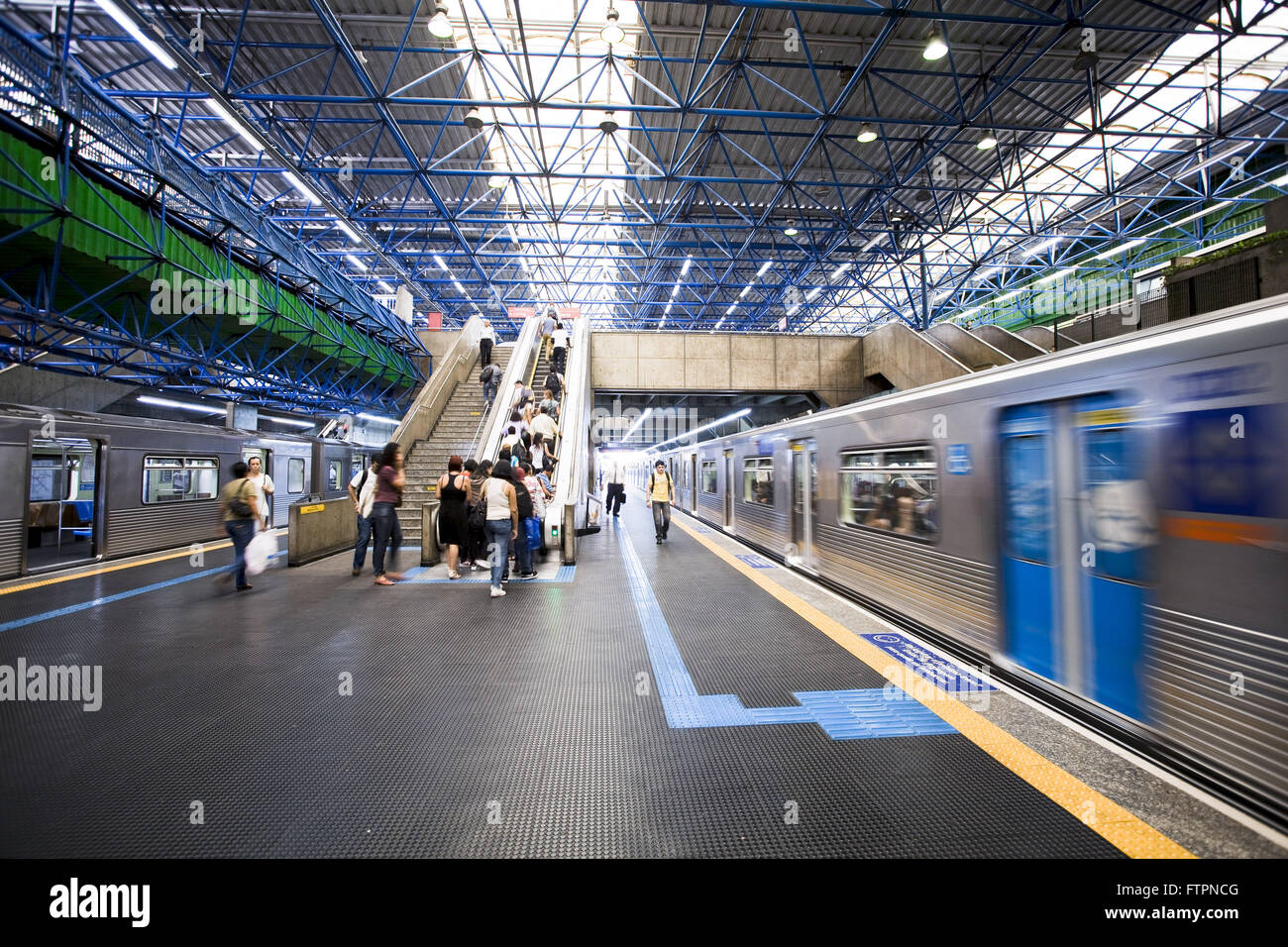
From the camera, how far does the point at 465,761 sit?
283 centimetres

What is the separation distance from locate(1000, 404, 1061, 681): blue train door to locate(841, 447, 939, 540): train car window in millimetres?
796

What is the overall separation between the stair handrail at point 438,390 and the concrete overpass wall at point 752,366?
4003 millimetres

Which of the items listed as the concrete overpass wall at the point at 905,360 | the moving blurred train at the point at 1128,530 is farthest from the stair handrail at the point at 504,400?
the concrete overpass wall at the point at 905,360

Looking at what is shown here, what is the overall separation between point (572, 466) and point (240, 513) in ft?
17.6

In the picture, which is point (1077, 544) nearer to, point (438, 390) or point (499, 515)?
point (499, 515)

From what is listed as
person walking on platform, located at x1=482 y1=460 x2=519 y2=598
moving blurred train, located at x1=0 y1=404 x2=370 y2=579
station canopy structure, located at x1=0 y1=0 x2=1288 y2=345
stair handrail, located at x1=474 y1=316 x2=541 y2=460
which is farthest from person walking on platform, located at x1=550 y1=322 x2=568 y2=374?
person walking on platform, located at x1=482 y1=460 x2=519 y2=598

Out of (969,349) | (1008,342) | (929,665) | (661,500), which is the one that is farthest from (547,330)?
(929,665)

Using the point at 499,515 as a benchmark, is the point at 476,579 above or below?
below

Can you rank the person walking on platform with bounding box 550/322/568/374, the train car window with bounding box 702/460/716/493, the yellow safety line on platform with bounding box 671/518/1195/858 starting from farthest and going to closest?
the train car window with bounding box 702/460/716/493
the person walking on platform with bounding box 550/322/568/374
the yellow safety line on platform with bounding box 671/518/1195/858

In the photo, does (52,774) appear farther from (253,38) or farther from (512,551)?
(253,38)

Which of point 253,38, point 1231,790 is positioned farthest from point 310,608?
point 253,38

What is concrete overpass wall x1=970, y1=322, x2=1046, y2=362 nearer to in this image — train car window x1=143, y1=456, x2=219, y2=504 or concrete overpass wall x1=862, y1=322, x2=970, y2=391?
concrete overpass wall x1=862, y1=322, x2=970, y2=391

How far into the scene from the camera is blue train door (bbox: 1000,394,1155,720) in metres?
2.99
